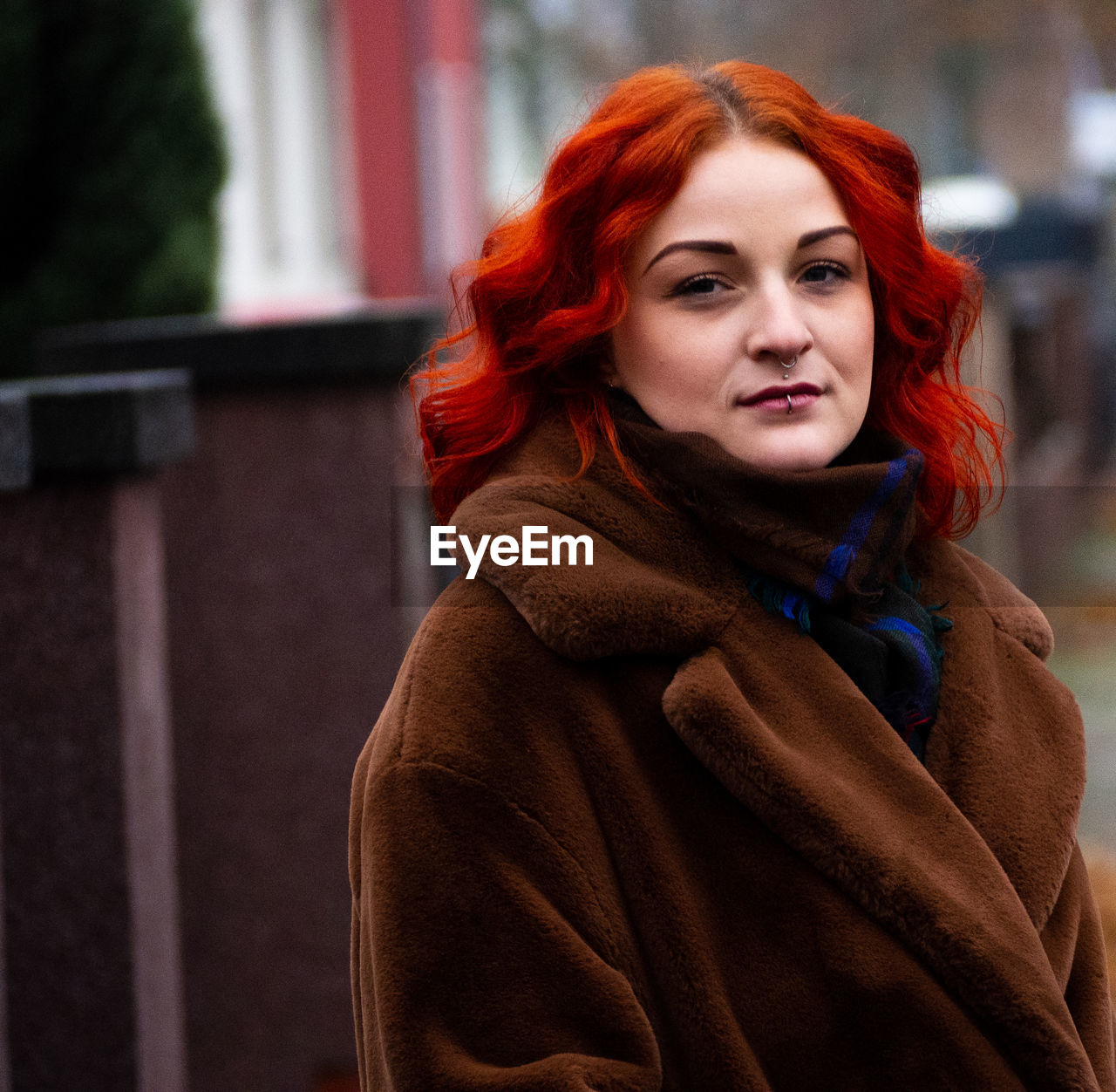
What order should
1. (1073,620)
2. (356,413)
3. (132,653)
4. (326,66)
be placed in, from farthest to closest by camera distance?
(326,66)
(1073,620)
(356,413)
(132,653)

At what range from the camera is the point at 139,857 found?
2785 millimetres

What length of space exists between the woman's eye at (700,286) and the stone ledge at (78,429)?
126cm

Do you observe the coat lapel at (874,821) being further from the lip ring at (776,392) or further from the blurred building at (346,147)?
the blurred building at (346,147)

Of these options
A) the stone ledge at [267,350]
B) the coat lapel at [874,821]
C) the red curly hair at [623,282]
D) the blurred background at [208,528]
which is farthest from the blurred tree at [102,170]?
the coat lapel at [874,821]

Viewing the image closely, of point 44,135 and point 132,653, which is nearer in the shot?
point 132,653

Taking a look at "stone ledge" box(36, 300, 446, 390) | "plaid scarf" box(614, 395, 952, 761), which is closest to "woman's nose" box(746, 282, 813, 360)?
"plaid scarf" box(614, 395, 952, 761)

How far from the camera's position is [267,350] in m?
3.91

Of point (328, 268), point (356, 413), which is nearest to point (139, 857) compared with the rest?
point (356, 413)

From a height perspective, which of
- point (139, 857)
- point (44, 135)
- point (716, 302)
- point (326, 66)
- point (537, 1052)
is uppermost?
point (326, 66)

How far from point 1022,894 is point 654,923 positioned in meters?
0.46

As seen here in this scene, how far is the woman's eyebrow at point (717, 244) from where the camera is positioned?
172 centimetres

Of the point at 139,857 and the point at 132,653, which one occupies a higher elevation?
the point at 132,653

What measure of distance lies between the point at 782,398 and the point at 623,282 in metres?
0.23

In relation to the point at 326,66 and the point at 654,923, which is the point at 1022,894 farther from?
the point at 326,66
